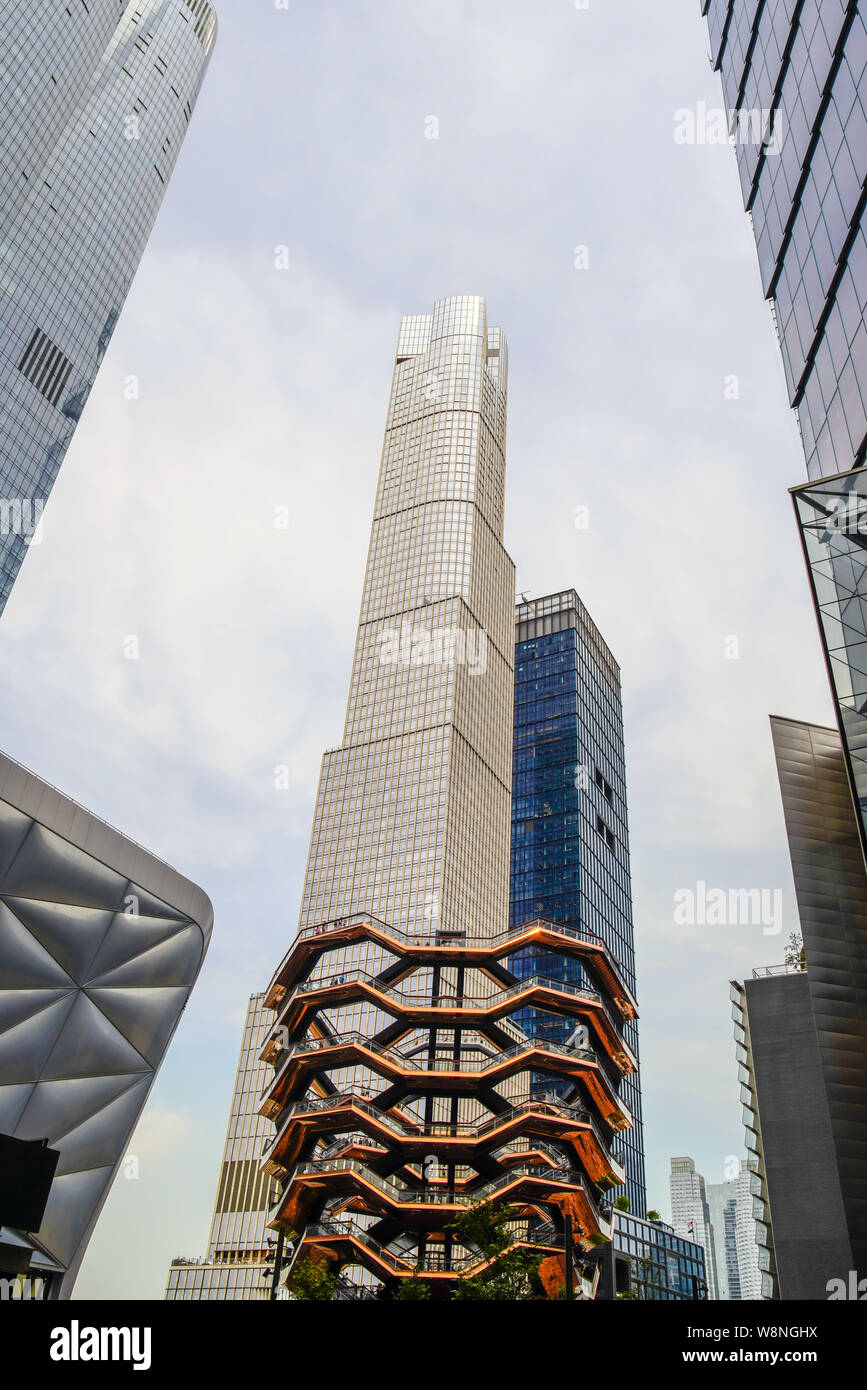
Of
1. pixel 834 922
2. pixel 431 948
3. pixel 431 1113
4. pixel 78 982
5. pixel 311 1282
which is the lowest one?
pixel 311 1282

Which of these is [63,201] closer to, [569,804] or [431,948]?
[431,948]

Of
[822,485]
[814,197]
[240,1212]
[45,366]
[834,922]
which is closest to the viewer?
[822,485]

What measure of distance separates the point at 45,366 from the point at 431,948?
3242 inches

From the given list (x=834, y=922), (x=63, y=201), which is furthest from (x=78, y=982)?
(x=63, y=201)

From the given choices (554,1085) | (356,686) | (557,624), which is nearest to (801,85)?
(356,686)

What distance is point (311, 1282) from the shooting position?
135 feet

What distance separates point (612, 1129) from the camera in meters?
54.9

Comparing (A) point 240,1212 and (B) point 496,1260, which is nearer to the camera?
(B) point 496,1260

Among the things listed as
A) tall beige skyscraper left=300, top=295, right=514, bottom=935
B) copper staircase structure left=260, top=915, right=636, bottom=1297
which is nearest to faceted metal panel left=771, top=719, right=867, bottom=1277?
copper staircase structure left=260, top=915, right=636, bottom=1297

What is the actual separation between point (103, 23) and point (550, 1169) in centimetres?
13603

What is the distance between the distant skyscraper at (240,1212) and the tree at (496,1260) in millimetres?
74441

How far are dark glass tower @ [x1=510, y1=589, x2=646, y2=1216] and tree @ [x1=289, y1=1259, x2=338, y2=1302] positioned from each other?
3718 inches

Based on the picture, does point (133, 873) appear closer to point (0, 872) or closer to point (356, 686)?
point (0, 872)

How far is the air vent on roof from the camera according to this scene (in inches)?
4045
